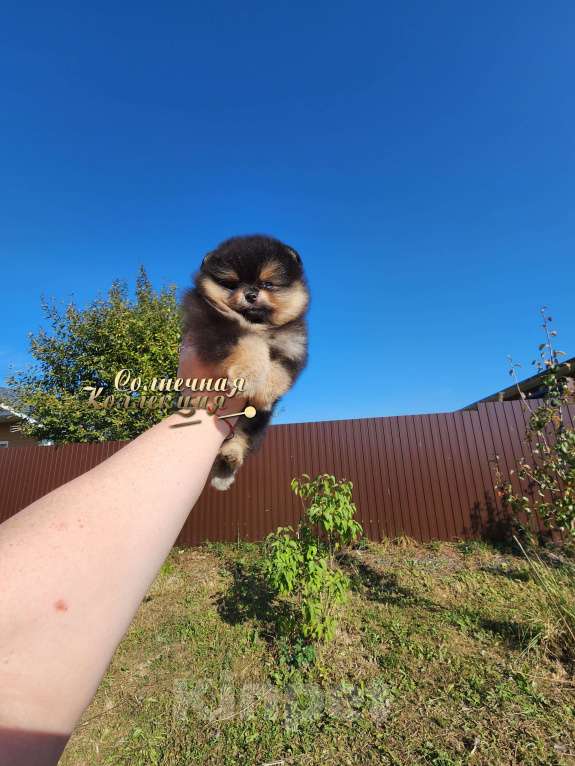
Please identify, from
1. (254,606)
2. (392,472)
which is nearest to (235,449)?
(254,606)

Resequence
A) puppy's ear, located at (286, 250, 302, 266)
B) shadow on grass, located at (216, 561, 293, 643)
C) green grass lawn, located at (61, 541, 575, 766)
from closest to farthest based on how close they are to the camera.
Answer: puppy's ear, located at (286, 250, 302, 266) < green grass lawn, located at (61, 541, 575, 766) < shadow on grass, located at (216, 561, 293, 643)

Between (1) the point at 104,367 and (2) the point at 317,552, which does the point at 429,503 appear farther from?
(1) the point at 104,367

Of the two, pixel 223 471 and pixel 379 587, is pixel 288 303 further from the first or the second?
pixel 379 587

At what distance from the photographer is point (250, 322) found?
1.63 meters

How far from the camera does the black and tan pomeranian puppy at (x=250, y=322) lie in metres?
1.40

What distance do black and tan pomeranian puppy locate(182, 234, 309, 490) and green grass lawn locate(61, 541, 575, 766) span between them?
3611 mm

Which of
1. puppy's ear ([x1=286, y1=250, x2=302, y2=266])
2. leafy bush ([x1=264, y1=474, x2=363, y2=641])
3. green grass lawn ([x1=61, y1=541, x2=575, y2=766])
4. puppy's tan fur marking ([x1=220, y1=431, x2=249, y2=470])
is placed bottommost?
green grass lawn ([x1=61, y1=541, x2=575, y2=766])

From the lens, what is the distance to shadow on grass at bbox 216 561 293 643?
18.0ft

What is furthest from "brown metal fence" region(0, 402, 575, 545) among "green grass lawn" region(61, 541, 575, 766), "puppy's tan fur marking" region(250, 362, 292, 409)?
"puppy's tan fur marking" region(250, 362, 292, 409)

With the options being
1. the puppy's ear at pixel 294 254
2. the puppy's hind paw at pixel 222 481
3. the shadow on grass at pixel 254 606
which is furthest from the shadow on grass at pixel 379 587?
the puppy's ear at pixel 294 254

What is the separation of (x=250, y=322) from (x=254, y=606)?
19.6ft

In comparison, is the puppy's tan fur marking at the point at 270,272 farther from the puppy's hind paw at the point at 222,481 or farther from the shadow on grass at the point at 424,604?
the shadow on grass at the point at 424,604

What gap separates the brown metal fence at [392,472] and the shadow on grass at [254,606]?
253 centimetres

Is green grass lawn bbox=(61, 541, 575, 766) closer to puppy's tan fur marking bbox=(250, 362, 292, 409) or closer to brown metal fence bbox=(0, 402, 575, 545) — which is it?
brown metal fence bbox=(0, 402, 575, 545)
